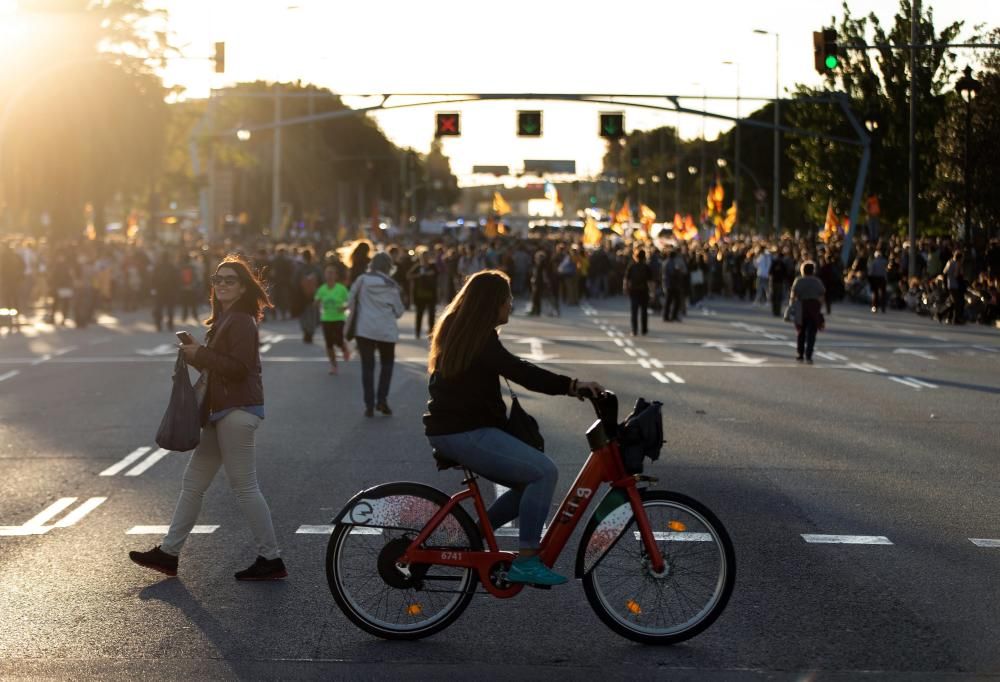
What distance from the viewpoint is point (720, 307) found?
155ft

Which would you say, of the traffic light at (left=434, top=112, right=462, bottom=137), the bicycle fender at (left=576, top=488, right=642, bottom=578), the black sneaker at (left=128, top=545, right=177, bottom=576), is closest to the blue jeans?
the bicycle fender at (left=576, top=488, right=642, bottom=578)

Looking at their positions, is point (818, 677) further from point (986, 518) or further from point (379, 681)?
point (986, 518)

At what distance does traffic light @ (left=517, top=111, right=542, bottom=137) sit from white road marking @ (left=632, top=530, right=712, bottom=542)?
38999mm

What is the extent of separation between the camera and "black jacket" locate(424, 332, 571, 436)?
22.9 ft

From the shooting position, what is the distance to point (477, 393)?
23.0 feet

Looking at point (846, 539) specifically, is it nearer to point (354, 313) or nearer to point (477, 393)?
point (477, 393)

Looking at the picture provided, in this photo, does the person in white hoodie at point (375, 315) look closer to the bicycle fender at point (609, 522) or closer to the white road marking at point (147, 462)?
the white road marking at point (147, 462)

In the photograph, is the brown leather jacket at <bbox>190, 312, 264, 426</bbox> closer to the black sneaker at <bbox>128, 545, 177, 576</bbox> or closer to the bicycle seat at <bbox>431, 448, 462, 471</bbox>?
the black sneaker at <bbox>128, 545, 177, 576</bbox>

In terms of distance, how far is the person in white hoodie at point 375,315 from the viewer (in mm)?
16734

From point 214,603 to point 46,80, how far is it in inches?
1819

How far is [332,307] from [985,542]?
1355 cm

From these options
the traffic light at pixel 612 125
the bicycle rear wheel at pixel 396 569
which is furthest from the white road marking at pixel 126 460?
the traffic light at pixel 612 125

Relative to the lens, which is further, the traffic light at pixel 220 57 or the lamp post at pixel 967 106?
the lamp post at pixel 967 106

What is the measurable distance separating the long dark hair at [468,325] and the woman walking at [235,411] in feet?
5.06
